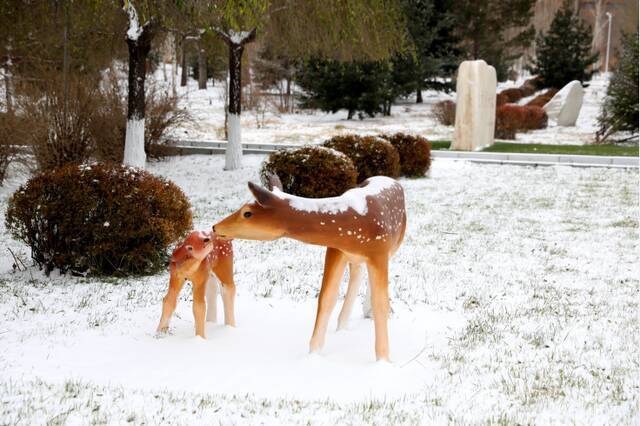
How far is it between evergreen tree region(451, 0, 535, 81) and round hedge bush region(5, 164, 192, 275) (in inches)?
1243

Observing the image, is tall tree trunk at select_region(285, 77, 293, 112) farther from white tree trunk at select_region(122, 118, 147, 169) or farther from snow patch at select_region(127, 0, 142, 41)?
snow patch at select_region(127, 0, 142, 41)

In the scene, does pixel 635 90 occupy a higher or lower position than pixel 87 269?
higher

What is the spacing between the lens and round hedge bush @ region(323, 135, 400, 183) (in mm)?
13438

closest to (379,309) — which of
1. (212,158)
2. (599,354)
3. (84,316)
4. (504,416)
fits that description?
(504,416)

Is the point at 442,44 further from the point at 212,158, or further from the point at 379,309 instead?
the point at 379,309

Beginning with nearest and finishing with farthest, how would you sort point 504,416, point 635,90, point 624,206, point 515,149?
point 504,416 → point 624,206 → point 515,149 → point 635,90

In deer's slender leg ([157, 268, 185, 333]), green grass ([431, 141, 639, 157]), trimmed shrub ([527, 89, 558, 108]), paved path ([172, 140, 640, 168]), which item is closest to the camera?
deer's slender leg ([157, 268, 185, 333])

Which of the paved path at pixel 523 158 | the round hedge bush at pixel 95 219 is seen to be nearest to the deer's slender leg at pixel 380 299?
the round hedge bush at pixel 95 219

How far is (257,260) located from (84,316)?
2.40m

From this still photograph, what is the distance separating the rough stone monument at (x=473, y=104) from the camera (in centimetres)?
1880

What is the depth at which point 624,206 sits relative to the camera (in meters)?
11.2

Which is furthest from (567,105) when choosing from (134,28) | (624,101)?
(134,28)

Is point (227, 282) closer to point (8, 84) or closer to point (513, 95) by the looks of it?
point (8, 84)

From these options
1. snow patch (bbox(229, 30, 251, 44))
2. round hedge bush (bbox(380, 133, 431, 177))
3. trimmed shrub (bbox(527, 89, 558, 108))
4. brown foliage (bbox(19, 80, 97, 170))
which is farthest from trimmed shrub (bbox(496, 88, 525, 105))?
brown foliage (bbox(19, 80, 97, 170))
